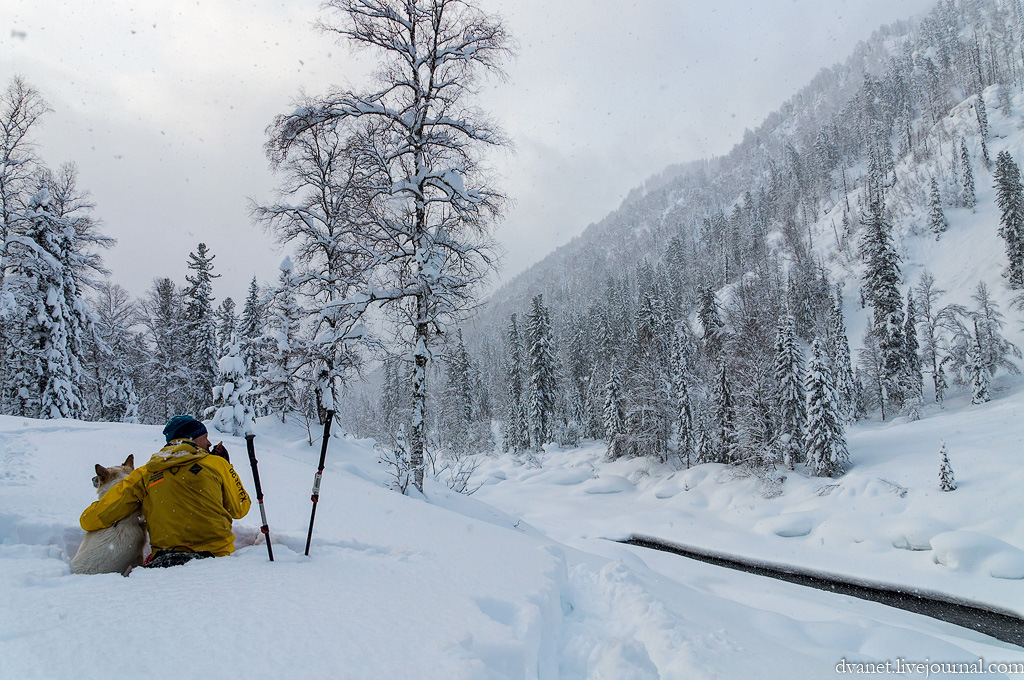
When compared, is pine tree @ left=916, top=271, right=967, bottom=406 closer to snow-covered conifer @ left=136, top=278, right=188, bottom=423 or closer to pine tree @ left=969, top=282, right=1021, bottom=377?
pine tree @ left=969, top=282, right=1021, bottom=377

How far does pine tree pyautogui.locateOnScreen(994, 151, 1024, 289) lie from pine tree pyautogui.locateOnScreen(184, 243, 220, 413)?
245 ft

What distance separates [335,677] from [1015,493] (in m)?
27.4

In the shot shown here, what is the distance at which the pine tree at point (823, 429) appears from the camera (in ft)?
87.0

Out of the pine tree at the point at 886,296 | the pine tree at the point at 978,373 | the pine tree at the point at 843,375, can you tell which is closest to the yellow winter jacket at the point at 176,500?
the pine tree at the point at 886,296

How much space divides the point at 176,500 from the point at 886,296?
54479mm

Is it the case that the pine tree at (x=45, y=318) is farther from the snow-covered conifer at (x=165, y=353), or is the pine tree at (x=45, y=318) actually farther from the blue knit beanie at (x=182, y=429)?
the blue knit beanie at (x=182, y=429)

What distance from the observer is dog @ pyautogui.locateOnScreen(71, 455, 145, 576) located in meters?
3.50

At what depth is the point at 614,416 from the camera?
41.6 metres

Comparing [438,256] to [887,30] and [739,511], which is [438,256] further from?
[887,30]

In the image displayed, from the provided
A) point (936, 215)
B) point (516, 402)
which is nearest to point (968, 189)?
→ point (936, 215)

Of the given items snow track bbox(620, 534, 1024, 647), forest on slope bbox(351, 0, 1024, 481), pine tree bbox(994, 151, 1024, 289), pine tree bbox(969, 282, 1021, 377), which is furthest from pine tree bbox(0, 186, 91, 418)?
pine tree bbox(994, 151, 1024, 289)

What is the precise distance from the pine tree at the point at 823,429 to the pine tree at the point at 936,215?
6378 cm

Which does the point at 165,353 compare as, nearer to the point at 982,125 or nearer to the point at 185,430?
the point at 185,430

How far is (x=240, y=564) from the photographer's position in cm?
374
